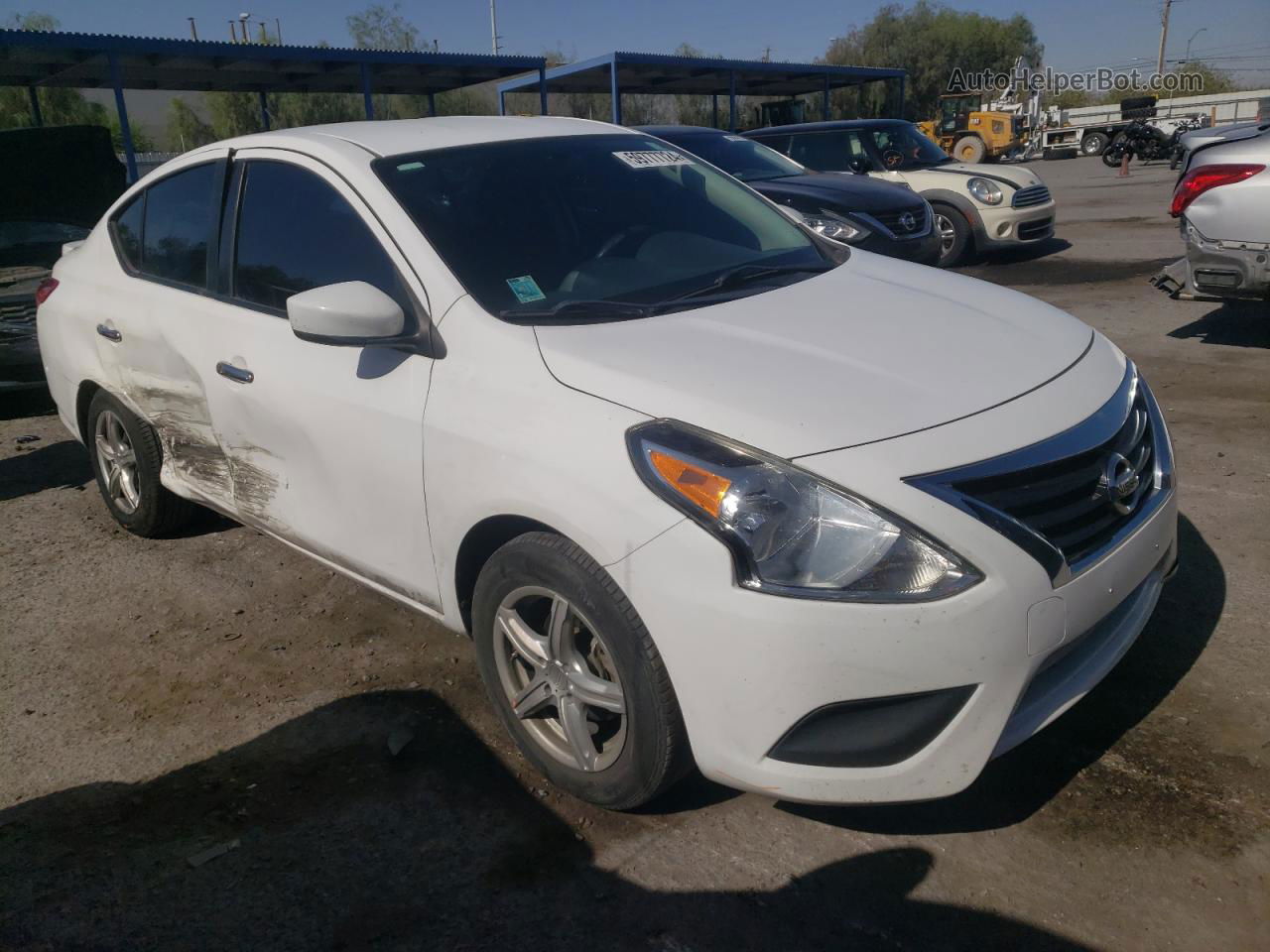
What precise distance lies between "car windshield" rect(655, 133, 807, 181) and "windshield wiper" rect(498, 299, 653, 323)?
7.16 m

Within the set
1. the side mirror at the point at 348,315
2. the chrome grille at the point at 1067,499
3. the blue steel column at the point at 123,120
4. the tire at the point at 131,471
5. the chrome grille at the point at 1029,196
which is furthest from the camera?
the blue steel column at the point at 123,120

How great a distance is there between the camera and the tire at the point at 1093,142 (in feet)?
128

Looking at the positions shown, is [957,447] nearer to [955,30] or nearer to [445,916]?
[445,916]

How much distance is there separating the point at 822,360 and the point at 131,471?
3.41m

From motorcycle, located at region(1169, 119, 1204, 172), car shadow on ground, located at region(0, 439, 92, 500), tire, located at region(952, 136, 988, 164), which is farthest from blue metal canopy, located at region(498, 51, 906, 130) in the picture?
car shadow on ground, located at region(0, 439, 92, 500)

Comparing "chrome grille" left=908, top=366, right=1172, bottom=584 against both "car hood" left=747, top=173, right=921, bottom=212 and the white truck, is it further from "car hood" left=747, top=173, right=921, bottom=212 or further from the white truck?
the white truck

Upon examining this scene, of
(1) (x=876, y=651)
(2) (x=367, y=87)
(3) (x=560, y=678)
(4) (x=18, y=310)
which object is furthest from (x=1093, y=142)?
(1) (x=876, y=651)

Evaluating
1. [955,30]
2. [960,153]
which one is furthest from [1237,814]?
[955,30]

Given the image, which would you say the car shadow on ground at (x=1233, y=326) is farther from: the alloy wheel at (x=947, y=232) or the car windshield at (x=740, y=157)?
the car windshield at (x=740, y=157)

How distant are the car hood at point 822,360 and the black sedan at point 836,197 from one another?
220 inches

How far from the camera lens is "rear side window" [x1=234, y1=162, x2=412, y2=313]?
3.07m

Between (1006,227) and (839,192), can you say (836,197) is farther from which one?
(1006,227)

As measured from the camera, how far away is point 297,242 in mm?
3361

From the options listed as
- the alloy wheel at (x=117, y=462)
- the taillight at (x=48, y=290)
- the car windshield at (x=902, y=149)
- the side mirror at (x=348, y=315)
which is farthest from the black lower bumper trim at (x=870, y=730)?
the car windshield at (x=902, y=149)
